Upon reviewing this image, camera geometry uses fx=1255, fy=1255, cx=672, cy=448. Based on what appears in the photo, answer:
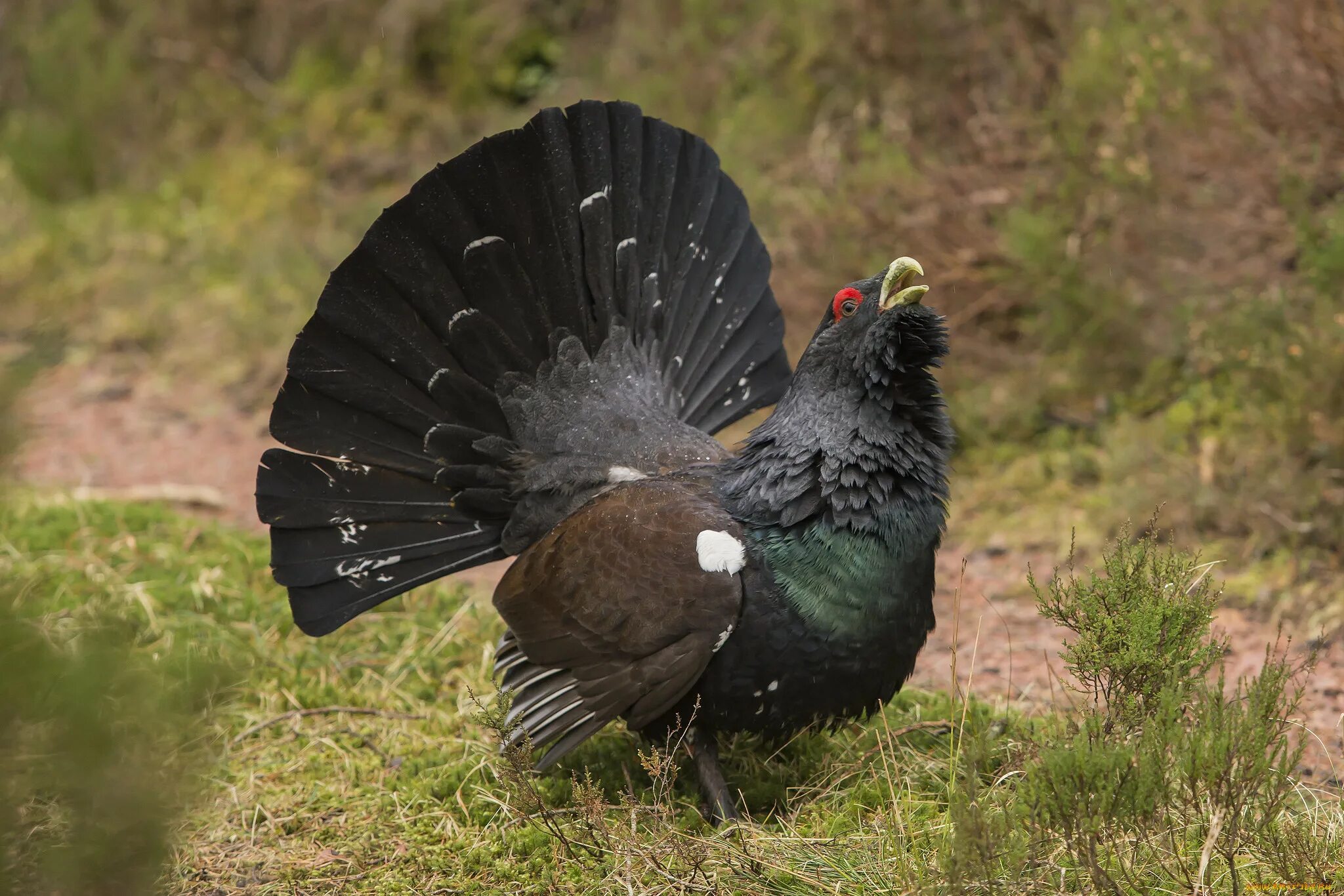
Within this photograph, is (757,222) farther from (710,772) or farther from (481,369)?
(710,772)

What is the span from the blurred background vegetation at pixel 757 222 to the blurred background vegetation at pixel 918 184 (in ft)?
0.07

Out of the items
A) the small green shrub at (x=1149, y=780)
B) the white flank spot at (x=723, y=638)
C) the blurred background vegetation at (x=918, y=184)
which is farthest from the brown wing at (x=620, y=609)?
the blurred background vegetation at (x=918, y=184)

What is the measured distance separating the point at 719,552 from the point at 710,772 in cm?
70

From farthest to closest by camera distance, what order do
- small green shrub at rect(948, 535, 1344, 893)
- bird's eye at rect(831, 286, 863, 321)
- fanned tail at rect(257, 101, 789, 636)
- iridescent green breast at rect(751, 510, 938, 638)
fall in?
1. fanned tail at rect(257, 101, 789, 636)
2. bird's eye at rect(831, 286, 863, 321)
3. iridescent green breast at rect(751, 510, 938, 638)
4. small green shrub at rect(948, 535, 1344, 893)

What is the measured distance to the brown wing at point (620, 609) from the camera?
3.36m

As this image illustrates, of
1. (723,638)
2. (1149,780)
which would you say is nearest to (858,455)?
(723,638)

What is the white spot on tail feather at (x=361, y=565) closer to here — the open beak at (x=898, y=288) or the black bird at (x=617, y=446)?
the black bird at (x=617, y=446)

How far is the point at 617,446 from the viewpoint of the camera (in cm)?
407

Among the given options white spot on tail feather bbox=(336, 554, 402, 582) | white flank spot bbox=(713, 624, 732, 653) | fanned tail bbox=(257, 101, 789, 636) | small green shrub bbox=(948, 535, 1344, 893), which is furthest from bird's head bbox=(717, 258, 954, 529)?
white spot on tail feather bbox=(336, 554, 402, 582)

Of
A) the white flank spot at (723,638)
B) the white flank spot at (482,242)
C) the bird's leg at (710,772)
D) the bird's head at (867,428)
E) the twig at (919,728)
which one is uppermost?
the white flank spot at (482,242)

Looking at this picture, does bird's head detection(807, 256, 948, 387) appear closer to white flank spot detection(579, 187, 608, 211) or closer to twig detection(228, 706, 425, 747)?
white flank spot detection(579, 187, 608, 211)

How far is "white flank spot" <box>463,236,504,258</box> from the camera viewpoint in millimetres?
3955

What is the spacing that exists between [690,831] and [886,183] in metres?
3.97

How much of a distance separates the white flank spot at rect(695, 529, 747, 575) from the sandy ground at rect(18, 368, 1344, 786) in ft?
1.94
